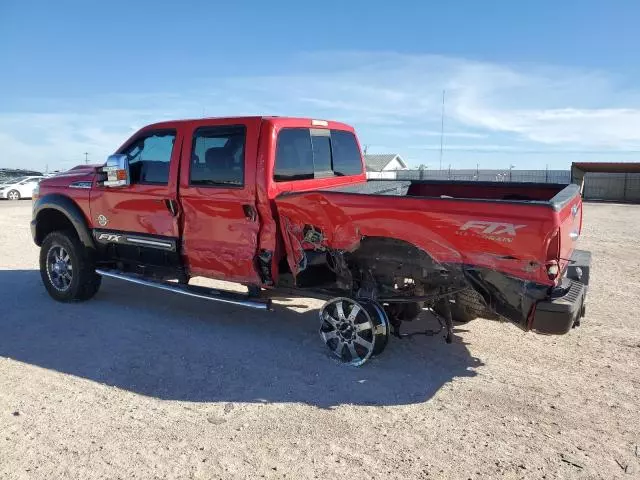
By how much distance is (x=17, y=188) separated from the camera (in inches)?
1111

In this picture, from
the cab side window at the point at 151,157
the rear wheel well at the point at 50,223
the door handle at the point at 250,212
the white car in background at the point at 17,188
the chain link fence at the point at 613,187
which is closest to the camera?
the door handle at the point at 250,212

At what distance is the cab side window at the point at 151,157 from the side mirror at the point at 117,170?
10 centimetres

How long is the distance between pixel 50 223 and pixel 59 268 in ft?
2.33

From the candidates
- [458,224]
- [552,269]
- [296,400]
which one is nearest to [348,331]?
[296,400]

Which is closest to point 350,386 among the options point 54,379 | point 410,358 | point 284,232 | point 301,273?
point 410,358

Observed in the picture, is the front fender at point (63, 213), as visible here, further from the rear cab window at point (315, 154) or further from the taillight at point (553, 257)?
the taillight at point (553, 257)

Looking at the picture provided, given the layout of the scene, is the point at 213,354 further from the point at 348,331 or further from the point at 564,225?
the point at 564,225

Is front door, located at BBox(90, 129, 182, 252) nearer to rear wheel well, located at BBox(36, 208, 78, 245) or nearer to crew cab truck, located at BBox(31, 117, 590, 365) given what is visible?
crew cab truck, located at BBox(31, 117, 590, 365)

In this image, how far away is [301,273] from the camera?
4.91m

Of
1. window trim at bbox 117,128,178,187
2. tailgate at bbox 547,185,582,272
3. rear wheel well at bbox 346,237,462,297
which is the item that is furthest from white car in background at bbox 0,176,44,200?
tailgate at bbox 547,185,582,272

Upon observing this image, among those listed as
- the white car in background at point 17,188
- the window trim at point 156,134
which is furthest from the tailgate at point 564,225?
the white car in background at point 17,188

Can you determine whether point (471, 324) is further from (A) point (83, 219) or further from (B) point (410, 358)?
(A) point (83, 219)

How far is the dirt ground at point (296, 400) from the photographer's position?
3.09 m

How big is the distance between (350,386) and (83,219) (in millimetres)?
4084
